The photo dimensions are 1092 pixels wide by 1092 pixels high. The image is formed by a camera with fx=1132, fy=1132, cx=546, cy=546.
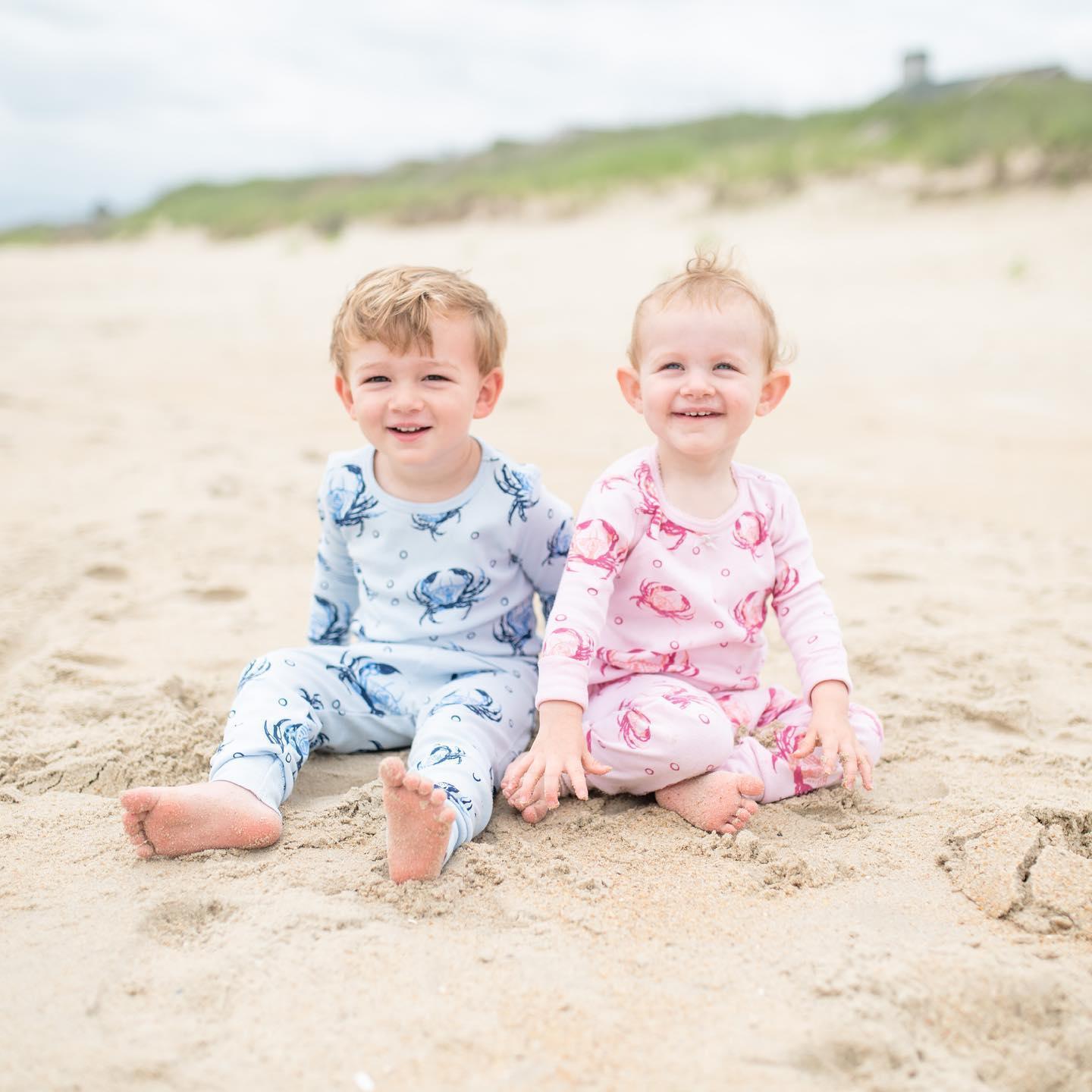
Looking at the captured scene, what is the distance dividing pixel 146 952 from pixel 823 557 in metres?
2.49

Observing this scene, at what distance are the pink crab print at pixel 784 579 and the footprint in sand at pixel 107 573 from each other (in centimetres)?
196

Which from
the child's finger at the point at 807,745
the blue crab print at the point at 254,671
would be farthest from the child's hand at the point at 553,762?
the blue crab print at the point at 254,671

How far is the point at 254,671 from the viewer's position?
226 cm

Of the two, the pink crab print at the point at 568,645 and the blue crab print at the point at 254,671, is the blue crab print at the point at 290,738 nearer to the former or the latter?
the blue crab print at the point at 254,671

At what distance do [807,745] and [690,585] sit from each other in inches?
14.6

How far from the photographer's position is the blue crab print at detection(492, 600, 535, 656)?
2.40 m

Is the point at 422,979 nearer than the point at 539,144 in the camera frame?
Yes

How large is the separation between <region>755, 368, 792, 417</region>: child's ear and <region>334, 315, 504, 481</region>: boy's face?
0.57m

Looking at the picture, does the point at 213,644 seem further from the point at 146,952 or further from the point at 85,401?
the point at 85,401

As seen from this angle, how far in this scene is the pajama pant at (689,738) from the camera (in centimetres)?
201

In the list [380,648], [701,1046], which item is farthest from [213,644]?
[701,1046]

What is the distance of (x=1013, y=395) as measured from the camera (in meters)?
5.59

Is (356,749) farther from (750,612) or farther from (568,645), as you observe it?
(750,612)

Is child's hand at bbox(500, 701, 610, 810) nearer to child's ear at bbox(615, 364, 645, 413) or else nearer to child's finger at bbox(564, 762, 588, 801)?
child's finger at bbox(564, 762, 588, 801)
